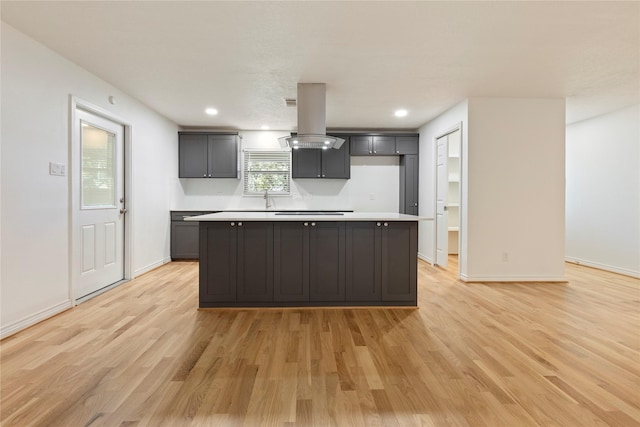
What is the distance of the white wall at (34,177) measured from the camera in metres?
2.63

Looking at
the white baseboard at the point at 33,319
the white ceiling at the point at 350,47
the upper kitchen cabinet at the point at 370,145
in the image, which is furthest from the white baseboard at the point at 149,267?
the upper kitchen cabinet at the point at 370,145

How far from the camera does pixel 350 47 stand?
2971 mm

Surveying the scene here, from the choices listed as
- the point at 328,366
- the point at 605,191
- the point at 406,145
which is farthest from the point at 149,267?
the point at 605,191

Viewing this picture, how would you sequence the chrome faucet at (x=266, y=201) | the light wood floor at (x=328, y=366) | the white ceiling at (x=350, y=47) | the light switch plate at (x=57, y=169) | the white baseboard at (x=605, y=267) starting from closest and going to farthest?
1. the light wood floor at (x=328, y=366)
2. the white ceiling at (x=350, y=47)
3. the light switch plate at (x=57, y=169)
4. the white baseboard at (x=605, y=267)
5. the chrome faucet at (x=266, y=201)

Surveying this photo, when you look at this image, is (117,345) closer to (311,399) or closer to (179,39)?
(311,399)

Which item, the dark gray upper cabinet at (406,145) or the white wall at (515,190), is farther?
the dark gray upper cabinet at (406,145)

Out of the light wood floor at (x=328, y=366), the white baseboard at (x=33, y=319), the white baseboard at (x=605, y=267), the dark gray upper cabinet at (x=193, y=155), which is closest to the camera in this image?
the light wood floor at (x=328, y=366)

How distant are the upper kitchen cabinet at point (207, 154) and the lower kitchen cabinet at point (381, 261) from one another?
3.62 metres

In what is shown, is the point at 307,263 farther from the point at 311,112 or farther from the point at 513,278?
the point at 513,278

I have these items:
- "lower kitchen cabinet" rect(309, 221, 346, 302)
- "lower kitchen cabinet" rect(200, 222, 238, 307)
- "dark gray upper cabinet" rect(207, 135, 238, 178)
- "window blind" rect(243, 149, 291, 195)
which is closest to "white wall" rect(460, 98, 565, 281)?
"lower kitchen cabinet" rect(309, 221, 346, 302)

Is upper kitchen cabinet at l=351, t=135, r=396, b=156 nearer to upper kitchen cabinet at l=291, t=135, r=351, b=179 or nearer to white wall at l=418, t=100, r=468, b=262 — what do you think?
upper kitchen cabinet at l=291, t=135, r=351, b=179

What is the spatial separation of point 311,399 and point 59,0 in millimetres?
2983

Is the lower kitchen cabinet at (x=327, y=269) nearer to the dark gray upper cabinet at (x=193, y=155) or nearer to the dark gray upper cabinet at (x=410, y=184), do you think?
the dark gray upper cabinet at (x=410, y=184)

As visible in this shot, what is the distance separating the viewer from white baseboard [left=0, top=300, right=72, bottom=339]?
2590 mm
